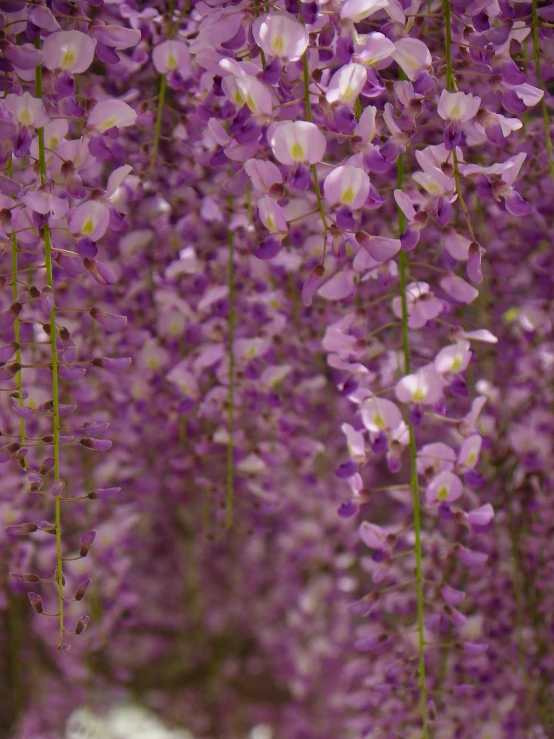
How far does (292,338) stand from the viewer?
4.22 ft

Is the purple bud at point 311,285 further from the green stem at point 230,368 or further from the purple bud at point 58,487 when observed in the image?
the green stem at point 230,368

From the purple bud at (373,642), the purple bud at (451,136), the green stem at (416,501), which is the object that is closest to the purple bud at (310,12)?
the purple bud at (451,136)

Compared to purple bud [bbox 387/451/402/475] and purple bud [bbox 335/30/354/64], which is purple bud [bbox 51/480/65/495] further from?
purple bud [bbox 335/30/354/64]

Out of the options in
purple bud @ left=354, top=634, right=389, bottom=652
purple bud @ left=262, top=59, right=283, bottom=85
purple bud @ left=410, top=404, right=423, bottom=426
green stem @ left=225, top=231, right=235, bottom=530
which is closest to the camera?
purple bud @ left=262, top=59, right=283, bottom=85

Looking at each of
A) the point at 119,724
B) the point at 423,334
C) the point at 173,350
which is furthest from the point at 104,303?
the point at 119,724

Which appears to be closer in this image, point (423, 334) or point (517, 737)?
point (517, 737)

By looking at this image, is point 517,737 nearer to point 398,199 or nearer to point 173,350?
point 173,350

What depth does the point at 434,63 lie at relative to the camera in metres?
0.81

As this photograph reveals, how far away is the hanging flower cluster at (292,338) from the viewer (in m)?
0.74

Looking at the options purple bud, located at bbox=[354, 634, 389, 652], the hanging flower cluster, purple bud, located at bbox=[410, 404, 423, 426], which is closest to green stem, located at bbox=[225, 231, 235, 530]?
the hanging flower cluster

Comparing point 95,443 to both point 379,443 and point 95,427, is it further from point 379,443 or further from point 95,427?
point 379,443

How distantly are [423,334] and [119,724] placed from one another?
190 cm

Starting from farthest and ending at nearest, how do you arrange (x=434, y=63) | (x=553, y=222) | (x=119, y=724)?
(x=119, y=724) < (x=553, y=222) < (x=434, y=63)

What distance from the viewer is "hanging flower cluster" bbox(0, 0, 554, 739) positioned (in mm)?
741
